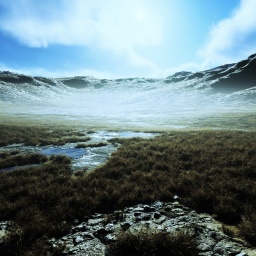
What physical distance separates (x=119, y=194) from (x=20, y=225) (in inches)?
137

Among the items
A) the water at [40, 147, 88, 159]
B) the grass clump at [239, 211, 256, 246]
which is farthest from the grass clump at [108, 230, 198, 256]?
the water at [40, 147, 88, 159]

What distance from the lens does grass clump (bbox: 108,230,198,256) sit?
570cm

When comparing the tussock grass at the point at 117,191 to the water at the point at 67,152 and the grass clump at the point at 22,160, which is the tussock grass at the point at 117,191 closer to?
the grass clump at the point at 22,160

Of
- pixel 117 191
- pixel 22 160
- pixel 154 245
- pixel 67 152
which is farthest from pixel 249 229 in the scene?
pixel 67 152

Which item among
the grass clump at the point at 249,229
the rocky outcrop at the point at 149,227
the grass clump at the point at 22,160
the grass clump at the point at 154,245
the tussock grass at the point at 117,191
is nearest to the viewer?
the grass clump at the point at 154,245

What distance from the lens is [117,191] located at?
9328 millimetres

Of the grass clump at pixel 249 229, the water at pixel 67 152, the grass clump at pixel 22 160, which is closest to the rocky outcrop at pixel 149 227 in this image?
the grass clump at pixel 249 229

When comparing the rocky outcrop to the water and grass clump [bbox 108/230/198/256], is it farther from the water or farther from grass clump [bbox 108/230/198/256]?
the water

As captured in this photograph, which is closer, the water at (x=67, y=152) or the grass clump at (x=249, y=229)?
the grass clump at (x=249, y=229)

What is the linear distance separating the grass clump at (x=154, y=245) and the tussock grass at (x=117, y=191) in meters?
1.60

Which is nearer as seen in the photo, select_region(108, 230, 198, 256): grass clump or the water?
select_region(108, 230, 198, 256): grass clump

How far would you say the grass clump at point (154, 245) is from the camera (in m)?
5.70

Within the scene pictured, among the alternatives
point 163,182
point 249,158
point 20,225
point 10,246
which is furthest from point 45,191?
point 249,158

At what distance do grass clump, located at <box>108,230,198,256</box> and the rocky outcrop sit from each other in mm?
244
